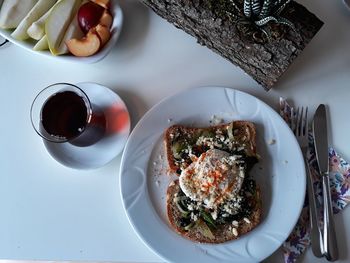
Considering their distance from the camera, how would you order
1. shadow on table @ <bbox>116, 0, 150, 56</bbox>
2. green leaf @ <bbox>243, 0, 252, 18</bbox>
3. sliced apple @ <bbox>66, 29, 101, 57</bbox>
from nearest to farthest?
green leaf @ <bbox>243, 0, 252, 18</bbox>
sliced apple @ <bbox>66, 29, 101, 57</bbox>
shadow on table @ <bbox>116, 0, 150, 56</bbox>

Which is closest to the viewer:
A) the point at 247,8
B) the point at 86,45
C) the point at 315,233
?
the point at 247,8

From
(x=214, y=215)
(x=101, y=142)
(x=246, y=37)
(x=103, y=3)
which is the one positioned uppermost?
(x=246, y=37)

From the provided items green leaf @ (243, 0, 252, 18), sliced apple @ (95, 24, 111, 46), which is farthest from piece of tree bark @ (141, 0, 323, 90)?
sliced apple @ (95, 24, 111, 46)

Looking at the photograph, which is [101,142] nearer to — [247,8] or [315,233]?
[247,8]

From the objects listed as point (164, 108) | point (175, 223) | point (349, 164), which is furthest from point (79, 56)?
point (349, 164)

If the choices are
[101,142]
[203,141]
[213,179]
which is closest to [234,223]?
[213,179]

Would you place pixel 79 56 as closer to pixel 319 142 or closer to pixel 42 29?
pixel 42 29

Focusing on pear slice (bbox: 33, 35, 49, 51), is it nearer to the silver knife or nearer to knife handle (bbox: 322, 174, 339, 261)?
the silver knife
